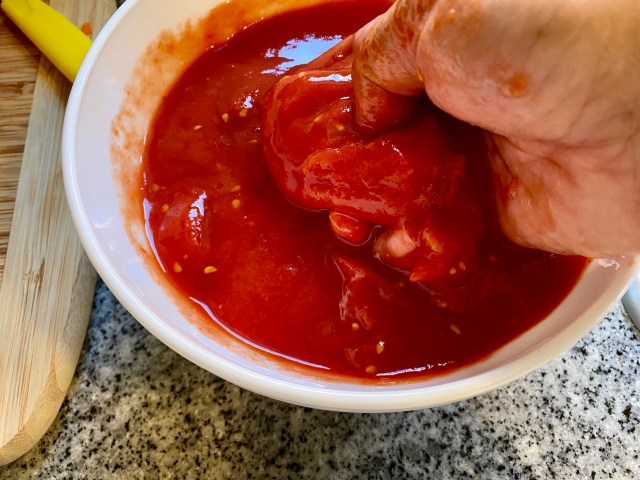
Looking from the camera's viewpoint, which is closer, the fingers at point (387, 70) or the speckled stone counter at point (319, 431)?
the fingers at point (387, 70)

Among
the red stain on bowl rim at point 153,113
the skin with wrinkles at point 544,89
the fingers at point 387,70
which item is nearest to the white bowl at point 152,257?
the red stain on bowl rim at point 153,113

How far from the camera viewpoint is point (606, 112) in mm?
902

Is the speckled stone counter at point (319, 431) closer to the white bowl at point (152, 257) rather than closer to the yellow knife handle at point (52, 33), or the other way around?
the white bowl at point (152, 257)

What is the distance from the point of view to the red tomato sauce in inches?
49.5

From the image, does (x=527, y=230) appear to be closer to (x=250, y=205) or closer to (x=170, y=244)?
(x=250, y=205)

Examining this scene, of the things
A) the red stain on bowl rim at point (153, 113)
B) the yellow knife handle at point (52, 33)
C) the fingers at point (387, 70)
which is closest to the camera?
the fingers at point (387, 70)

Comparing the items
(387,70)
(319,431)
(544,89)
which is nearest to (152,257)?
(319,431)

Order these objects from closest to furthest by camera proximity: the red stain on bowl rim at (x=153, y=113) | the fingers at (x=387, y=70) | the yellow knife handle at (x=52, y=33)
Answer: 1. the fingers at (x=387, y=70)
2. the red stain on bowl rim at (x=153, y=113)
3. the yellow knife handle at (x=52, y=33)

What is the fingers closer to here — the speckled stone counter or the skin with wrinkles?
the skin with wrinkles

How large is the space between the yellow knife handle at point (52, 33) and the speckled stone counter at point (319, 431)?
2.50 ft

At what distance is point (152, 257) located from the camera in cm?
137

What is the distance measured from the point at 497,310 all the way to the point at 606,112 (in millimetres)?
506

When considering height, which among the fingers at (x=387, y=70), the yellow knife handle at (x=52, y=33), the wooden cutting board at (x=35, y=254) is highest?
the fingers at (x=387, y=70)

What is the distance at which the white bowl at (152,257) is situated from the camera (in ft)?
3.59
